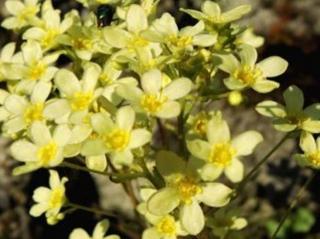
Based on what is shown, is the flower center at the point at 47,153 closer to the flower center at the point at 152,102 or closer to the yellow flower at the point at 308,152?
the flower center at the point at 152,102

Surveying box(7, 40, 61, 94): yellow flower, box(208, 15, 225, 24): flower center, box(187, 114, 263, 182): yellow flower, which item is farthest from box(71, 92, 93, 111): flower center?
box(208, 15, 225, 24): flower center

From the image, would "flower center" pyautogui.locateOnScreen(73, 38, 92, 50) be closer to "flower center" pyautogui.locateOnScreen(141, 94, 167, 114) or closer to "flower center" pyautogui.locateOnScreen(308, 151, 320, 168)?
"flower center" pyautogui.locateOnScreen(141, 94, 167, 114)

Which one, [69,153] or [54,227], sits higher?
[69,153]

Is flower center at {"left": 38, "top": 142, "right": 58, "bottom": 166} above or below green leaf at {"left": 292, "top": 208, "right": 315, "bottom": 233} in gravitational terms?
above

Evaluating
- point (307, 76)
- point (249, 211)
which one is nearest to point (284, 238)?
point (249, 211)

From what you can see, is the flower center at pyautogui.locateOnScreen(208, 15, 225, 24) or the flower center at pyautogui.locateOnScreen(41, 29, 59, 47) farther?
the flower center at pyautogui.locateOnScreen(41, 29, 59, 47)

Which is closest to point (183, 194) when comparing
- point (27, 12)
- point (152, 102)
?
point (152, 102)

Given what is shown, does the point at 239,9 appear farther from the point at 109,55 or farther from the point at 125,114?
the point at 125,114
